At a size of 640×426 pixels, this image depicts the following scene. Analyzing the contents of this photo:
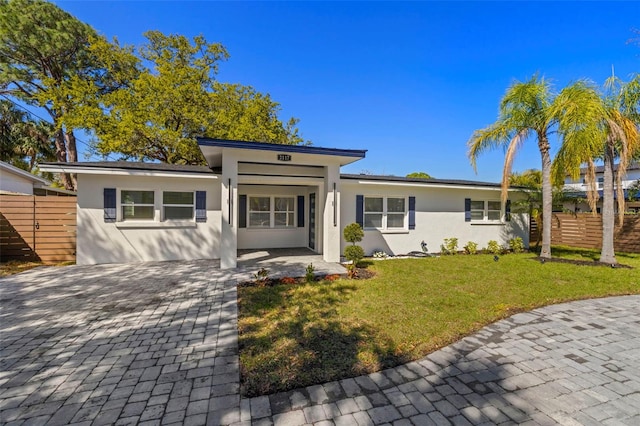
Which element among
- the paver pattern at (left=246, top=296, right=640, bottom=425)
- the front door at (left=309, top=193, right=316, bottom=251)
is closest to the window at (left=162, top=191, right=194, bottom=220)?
the front door at (left=309, top=193, right=316, bottom=251)

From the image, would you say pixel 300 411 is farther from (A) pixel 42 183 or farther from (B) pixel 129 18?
(A) pixel 42 183

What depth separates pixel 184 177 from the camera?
905cm

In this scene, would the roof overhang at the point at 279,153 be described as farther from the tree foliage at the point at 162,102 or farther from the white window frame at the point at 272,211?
the tree foliage at the point at 162,102

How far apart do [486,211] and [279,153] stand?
32.5 feet

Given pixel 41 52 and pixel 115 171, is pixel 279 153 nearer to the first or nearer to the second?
pixel 115 171

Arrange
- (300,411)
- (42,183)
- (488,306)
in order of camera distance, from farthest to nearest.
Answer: (42,183) < (488,306) < (300,411)

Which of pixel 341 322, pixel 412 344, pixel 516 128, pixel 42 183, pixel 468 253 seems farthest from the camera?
pixel 42 183

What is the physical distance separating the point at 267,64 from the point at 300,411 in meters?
14.9

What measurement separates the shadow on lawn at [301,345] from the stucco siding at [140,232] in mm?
5214

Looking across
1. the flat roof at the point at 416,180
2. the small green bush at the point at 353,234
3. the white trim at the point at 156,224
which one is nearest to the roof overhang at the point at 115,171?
the white trim at the point at 156,224

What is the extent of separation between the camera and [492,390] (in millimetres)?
2748

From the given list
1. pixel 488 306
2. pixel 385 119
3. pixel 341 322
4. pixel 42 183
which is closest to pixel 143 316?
pixel 341 322

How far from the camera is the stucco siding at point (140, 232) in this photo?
28.2ft

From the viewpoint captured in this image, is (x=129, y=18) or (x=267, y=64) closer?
(x=129, y=18)
